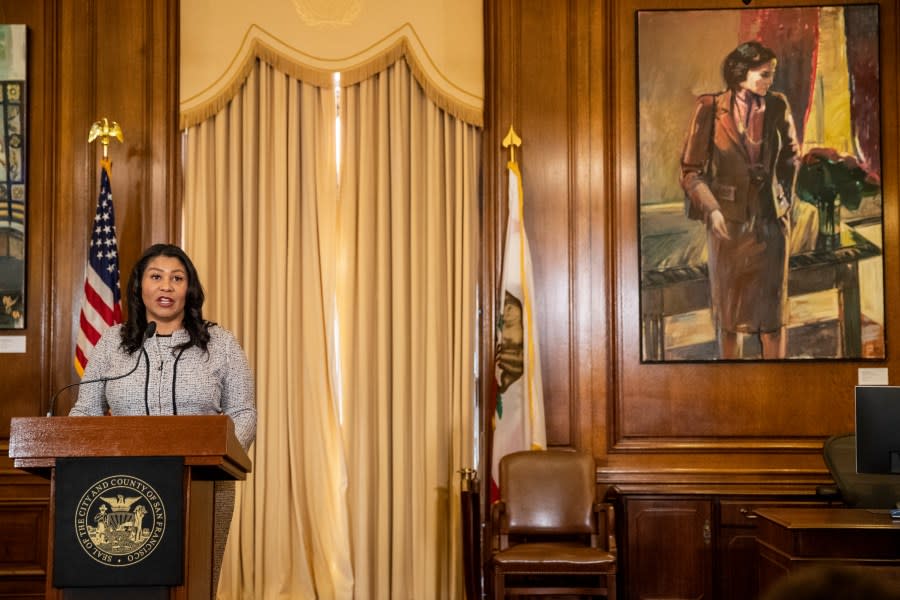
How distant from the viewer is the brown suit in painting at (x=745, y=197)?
7.07 m

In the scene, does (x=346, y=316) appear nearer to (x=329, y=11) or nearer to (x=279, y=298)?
(x=279, y=298)

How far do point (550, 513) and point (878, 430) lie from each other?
1899 mm

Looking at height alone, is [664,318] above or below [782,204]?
below

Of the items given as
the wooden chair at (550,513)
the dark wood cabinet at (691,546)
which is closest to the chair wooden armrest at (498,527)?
the wooden chair at (550,513)

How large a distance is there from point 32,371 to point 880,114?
568 cm

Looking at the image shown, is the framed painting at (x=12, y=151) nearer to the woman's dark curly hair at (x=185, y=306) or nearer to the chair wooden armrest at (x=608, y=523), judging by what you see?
the woman's dark curly hair at (x=185, y=306)

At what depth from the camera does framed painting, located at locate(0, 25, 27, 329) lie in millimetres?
7117

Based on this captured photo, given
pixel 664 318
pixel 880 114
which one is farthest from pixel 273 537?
pixel 880 114

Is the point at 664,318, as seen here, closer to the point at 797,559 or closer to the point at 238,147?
the point at 797,559

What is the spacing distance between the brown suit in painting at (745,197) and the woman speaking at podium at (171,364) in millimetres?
3723

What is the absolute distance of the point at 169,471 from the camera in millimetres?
3459

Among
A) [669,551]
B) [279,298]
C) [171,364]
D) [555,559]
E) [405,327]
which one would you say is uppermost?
[279,298]

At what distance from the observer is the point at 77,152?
283 inches

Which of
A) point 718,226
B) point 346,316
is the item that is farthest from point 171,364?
point 718,226
